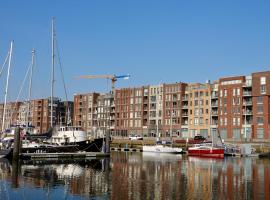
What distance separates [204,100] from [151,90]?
2719 centimetres

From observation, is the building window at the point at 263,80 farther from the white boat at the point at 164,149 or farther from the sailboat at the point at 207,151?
the white boat at the point at 164,149

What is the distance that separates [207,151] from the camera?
102312 millimetres

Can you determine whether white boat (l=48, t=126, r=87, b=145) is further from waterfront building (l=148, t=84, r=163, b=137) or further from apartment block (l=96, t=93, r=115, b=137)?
apartment block (l=96, t=93, r=115, b=137)

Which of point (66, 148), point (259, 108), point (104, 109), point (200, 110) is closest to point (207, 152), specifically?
point (66, 148)

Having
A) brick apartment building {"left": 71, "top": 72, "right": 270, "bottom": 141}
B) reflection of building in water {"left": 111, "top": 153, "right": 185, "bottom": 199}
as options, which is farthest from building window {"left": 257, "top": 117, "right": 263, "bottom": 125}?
reflection of building in water {"left": 111, "top": 153, "right": 185, "bottom": 199}

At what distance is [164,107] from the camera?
562ft

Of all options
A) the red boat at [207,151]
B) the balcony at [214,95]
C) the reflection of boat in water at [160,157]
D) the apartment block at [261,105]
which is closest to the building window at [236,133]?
the apartment block at [261,105]

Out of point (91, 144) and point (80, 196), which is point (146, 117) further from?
point (80, 196)

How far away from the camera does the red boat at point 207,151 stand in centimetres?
10000

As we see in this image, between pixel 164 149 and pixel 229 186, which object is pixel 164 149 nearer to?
pixel 164 149

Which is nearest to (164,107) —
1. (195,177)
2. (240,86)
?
(240,86)

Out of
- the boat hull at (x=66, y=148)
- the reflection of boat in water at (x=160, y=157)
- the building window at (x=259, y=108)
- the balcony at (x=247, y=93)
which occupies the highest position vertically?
the balcony at (x=247, y=93)

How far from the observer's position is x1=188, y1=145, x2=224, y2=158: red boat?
328 feet

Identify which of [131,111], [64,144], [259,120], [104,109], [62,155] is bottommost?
[62,155]
